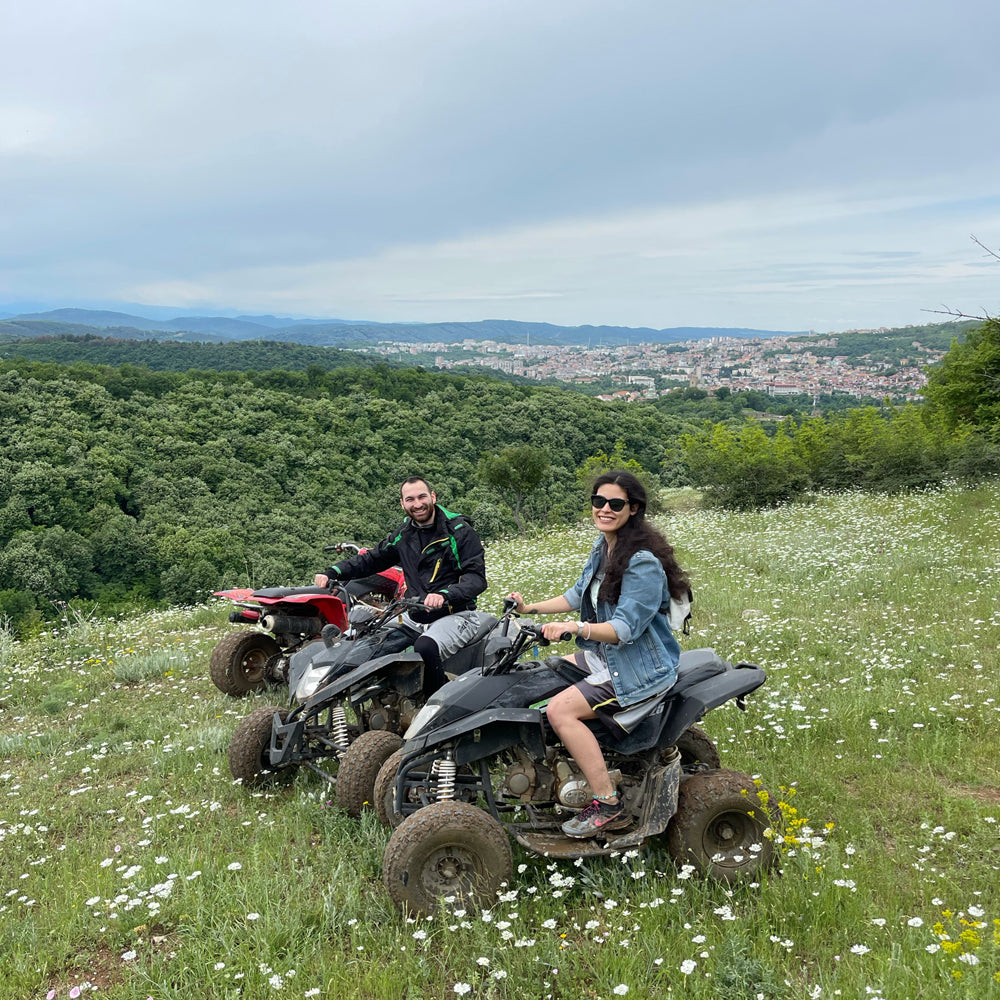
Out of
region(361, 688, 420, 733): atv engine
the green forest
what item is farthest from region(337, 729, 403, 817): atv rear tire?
the green forest

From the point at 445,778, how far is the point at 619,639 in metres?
1.28

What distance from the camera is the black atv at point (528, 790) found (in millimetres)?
3865

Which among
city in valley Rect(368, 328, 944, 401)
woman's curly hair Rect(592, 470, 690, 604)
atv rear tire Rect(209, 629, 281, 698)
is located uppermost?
city in valley Rect(368, 328, 944, 401)

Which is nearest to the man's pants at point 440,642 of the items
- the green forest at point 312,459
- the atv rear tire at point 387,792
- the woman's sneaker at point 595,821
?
the atv rear tire at point 387,792

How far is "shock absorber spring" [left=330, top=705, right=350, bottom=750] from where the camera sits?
547 centimetres

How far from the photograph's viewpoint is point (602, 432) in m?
65.8

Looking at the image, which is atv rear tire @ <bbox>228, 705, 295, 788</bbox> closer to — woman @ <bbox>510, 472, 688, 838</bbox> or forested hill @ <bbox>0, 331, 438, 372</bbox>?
woman @ <bbox>510, 472, 688, 838</bbox>

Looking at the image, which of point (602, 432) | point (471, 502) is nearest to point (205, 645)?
point (471, 502)

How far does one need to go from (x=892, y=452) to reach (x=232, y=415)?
54.7 m

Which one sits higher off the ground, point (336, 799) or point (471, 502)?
point (336, 799)

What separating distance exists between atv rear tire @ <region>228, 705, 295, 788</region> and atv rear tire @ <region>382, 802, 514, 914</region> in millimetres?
2150

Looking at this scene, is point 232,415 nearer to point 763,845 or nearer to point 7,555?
point 7,555

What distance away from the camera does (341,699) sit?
5453 mm

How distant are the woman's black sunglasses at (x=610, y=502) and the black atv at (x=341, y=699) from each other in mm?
1624
